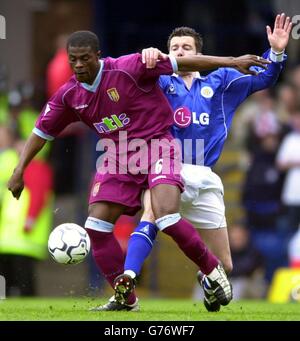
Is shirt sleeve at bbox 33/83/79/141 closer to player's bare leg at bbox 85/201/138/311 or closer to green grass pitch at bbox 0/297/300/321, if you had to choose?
player's bare leg at bbox 85/201/138/311

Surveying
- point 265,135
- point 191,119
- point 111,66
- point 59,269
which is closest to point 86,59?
point 111,66

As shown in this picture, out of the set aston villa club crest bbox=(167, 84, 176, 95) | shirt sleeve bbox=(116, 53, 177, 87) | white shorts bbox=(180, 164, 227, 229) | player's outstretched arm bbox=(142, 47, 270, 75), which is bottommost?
white shorts bbox=(180, 164, 227, 229)

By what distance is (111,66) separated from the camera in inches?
356

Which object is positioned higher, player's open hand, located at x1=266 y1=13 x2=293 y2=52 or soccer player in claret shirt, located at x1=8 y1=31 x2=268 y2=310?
player's open hand, located at x1=266 y1=13 x2=293 y2=52

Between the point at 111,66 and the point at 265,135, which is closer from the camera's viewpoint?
the point at 111,66

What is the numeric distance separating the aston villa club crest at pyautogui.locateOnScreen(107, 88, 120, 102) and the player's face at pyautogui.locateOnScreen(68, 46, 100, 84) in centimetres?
19

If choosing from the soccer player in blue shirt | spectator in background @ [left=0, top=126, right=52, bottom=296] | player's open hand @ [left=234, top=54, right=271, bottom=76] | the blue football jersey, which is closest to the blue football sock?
the soccer player in blue shirt

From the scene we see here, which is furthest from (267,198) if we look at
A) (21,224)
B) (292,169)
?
(21,224)

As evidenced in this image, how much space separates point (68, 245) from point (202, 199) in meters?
1.21

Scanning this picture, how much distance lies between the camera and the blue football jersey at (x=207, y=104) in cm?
955

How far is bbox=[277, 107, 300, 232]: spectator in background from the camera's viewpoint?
611 inches

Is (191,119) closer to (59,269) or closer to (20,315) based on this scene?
(20,315)

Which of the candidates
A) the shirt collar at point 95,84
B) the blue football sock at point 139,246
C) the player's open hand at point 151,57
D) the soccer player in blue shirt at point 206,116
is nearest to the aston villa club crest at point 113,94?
the shirt collar at point 95,84
